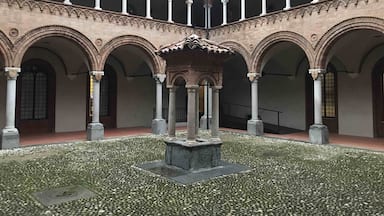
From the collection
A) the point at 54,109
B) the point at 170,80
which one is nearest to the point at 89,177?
the point at 170,80

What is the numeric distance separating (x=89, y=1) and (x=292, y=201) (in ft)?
54.6

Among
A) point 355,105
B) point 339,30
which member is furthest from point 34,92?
point 355,105

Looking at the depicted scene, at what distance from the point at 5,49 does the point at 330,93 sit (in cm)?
1532

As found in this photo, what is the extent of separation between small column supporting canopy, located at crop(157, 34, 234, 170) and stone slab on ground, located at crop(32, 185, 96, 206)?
2.67 m

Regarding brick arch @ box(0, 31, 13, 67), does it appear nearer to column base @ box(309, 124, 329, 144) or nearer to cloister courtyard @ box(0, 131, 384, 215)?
cloister courtyard @ box(0, 131, 384, 215)

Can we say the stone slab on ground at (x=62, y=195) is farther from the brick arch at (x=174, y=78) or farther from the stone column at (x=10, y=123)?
the stone column at (x=10, y=123)

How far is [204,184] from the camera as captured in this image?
691 cm

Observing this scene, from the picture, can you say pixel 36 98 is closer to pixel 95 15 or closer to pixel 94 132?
pixel 94 132

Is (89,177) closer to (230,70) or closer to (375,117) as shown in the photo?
(375,117)

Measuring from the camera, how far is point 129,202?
18.6 feet

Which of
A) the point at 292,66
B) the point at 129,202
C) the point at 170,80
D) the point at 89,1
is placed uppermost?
the point at 89,1

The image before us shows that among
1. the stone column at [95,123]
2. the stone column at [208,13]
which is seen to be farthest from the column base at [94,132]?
the stone column at [208,13]

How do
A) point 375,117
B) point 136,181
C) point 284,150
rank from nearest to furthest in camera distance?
1. point 136,181
2. point 284,150
3. point 375,117

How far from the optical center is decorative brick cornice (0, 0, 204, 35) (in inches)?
482
